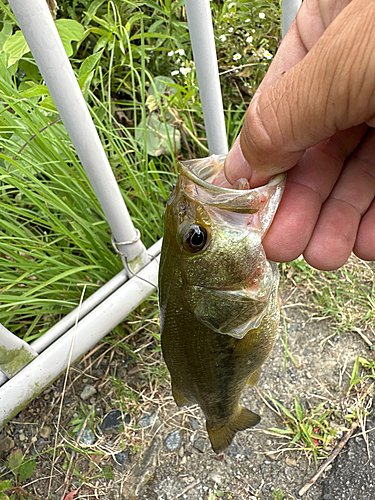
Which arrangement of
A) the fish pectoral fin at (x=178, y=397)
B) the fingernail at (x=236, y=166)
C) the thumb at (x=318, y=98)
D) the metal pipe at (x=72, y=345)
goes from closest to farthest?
the thumb at (x=318, y=98) → the fingernail at (x=236, y=166) → the fish pectoral fin at (x=178, y=397) → the metal pipe at (x=72, y=345)

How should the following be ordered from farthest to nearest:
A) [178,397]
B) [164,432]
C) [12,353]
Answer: [164,432] < [12,353] < [178,397]

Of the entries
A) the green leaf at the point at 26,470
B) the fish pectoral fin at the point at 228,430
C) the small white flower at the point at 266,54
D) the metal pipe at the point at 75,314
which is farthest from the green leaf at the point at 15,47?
the green leaf at the point at 26,470

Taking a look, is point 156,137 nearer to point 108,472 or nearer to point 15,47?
point 15,47

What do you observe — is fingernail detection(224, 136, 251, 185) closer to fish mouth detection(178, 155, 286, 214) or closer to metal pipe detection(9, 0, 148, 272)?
fish mouth detection(178, 155, 286, 214)

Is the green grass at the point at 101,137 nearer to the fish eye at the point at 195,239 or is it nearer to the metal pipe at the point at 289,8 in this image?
the metal pipe at the point at 289,8

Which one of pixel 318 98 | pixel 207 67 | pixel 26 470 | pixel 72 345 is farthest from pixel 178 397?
pixel 207 67

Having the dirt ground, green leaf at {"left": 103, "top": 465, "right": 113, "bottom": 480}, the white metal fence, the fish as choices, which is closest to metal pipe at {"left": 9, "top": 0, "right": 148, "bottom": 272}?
the white metal fence

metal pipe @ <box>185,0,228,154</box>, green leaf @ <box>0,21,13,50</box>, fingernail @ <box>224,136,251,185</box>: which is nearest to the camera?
fingernail @ <box>224,136,251,185</box>
